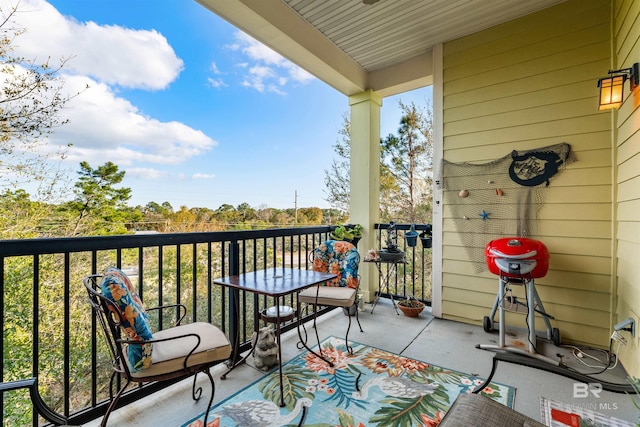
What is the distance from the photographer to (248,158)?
1196 centimetres

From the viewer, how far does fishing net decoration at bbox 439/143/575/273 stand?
2.77 m

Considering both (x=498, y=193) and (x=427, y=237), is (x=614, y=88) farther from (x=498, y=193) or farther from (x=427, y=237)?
(x=427, y=237)

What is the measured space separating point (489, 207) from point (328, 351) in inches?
89.0

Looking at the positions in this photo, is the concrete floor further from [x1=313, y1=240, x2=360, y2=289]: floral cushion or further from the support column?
the support column

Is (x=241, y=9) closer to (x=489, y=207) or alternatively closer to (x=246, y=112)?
(x=489, y=207)

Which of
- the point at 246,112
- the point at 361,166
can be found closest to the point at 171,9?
the point at 246,112

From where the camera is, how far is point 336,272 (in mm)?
2949

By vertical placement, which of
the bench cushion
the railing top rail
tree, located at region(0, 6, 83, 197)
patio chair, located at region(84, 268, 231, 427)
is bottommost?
the bench cushion

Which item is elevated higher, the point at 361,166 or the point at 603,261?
Answer: the point at 361,166

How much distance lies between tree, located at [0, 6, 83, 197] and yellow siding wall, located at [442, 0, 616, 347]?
6.06 m

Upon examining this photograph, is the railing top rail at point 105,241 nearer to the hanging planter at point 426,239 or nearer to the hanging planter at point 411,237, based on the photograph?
the hanging planter at point 411,237

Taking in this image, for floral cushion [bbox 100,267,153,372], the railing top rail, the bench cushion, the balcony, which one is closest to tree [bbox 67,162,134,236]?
the balcony

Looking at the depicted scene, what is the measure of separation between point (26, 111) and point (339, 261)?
553 cm

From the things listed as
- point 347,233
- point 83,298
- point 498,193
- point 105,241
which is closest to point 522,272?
point 498,193
